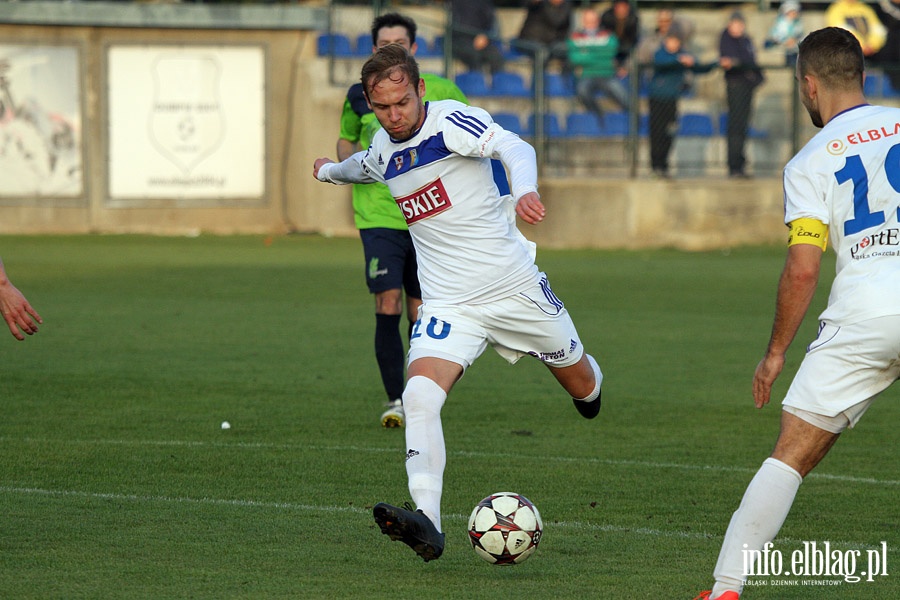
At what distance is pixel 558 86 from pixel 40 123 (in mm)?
8614

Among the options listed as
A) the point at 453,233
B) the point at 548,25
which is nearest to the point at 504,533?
the point at 453,233

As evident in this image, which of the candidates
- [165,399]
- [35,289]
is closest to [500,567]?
[165,399]

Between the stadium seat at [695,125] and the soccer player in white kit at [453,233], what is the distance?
16.5 m

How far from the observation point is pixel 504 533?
5285mm

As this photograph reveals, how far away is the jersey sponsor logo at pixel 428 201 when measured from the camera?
6066 millimetres

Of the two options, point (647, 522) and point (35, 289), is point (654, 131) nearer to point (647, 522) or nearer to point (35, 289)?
point (35, 289)

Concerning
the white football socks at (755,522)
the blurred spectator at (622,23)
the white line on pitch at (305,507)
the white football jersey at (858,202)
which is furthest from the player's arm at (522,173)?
the blurred spectator at (622,23)

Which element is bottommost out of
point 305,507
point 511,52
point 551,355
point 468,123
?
point 305,507

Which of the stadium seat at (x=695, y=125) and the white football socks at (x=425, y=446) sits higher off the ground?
the stadium seat at (x=695, y=125)

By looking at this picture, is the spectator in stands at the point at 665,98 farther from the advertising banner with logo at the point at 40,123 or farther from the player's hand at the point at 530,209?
the player's hand at the point at 530,209

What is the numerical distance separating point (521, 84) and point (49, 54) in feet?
25.6

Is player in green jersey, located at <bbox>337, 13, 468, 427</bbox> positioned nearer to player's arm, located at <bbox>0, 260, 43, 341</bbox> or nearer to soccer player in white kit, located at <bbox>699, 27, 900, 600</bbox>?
player's arm, located at <bbox>0, 260, 43, 341</bbox>

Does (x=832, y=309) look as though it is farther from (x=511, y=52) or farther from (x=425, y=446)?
(x=511, y=52)

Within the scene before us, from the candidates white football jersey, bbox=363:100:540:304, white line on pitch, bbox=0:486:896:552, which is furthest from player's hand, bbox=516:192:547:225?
white line on pitch, bbox=0:486:896:552
